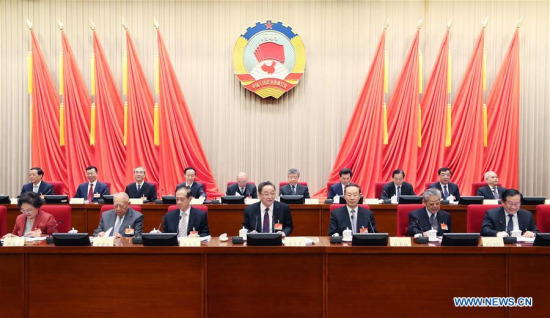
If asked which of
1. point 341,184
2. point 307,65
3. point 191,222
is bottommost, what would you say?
point 191,222

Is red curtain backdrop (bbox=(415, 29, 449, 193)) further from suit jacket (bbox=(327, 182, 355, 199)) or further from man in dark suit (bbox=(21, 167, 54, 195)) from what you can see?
man in dark suit (bbox=(21, 167, 54, 195))

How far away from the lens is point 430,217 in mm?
3934

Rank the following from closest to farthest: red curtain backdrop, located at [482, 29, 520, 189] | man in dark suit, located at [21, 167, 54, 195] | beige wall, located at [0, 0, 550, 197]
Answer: man in dark suit, located at [21, 167, 54, 195] → red curtain backdrop, located at [482, 29, 520, 189] → beige wall, located at [0, 0, 550, 197]

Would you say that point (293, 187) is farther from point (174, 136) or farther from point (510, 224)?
point (510, 224)

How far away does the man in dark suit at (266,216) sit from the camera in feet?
13.4

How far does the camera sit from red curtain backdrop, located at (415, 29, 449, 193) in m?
7.14

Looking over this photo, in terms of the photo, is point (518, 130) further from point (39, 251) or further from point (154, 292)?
point (39, 251)

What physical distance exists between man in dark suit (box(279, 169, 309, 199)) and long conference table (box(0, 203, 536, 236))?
1141 mm

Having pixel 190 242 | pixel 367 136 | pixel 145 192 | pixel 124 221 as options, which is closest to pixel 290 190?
pixel 367 136

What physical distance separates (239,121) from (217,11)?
1844 mm

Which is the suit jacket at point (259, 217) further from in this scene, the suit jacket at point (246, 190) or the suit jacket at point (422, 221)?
the suit jacket at point (246, 190)

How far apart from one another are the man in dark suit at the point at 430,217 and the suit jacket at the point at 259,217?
1.08 meters

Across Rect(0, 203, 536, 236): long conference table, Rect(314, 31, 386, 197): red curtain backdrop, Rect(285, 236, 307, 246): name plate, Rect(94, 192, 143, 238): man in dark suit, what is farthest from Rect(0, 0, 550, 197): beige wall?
Rect(285, 236, 307, 246): name plate

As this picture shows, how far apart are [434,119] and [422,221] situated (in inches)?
147
